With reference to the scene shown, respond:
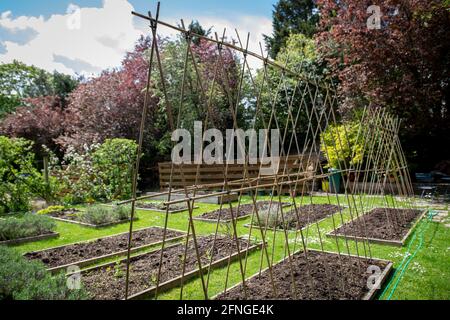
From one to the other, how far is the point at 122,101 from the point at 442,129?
1263cm

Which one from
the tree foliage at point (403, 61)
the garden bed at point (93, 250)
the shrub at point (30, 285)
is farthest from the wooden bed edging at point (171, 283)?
the tree foliage at point (403, 61)

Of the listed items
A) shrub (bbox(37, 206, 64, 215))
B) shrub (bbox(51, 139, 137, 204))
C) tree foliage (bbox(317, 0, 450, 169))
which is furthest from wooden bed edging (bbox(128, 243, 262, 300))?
tree foliage (bbox(317, 0, 450, 169))

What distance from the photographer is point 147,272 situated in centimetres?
384

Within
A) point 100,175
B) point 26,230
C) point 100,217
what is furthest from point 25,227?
point 100,175

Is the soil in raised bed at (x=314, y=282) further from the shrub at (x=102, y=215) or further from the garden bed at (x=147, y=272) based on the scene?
the shrub at (x=102, y=215)

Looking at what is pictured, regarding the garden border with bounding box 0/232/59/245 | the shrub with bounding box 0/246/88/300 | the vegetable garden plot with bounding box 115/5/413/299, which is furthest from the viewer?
the garden border with bounding box 0/232/59/245

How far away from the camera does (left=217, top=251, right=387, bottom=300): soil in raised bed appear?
10.1 ft

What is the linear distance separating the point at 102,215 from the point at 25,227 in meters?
1.49

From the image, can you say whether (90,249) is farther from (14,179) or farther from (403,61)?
(403,61)

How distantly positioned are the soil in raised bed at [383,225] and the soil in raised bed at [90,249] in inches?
124

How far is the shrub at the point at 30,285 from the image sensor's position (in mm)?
2508

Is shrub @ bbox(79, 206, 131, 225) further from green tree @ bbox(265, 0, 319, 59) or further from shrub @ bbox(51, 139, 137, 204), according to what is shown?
green tree @ bbox(265, 0, 319, 59)

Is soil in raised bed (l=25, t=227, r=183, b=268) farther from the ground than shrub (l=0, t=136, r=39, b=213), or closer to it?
closer to it

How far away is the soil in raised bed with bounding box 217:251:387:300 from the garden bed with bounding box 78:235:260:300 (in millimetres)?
487
